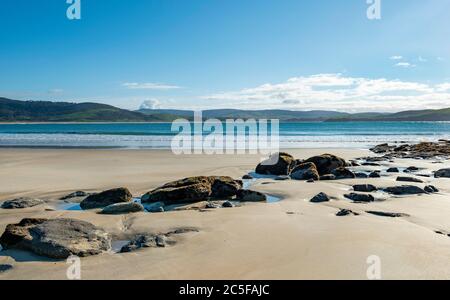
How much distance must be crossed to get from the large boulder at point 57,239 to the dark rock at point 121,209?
89.4 inches

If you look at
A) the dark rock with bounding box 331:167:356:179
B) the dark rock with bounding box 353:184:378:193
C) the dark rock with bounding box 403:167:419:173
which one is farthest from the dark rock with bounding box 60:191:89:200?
the dark rock with bounding box 403:167:419:173

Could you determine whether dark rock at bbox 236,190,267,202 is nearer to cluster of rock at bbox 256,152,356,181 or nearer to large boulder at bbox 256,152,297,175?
cluster of rock at bbox 256,152,356,181

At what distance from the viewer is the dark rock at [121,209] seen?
8.84 meters

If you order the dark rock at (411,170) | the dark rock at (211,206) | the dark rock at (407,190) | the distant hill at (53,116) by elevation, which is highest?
the distant hill at (53,116)

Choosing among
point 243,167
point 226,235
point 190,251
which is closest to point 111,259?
point 190,251

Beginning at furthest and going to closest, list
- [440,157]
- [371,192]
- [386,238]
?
[440,157] → [371,192] → [386,238]

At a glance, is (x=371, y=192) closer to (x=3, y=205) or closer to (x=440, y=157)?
(x=3, y=205)

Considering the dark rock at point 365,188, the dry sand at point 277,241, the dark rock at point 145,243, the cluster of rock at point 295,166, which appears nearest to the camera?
the dry sand at point 277,241

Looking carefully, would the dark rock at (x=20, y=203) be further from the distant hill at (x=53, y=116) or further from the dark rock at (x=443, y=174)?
the distant hill at (x=53, y=116)

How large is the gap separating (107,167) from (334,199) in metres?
11.4

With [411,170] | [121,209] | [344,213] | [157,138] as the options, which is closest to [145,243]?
[121,209]

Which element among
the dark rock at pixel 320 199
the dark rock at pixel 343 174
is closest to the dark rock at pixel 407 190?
the dark rock at pixel 320 199

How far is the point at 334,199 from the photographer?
1014 cm

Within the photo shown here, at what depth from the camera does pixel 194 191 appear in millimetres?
10273
